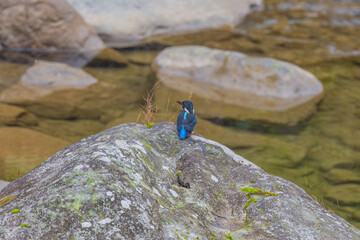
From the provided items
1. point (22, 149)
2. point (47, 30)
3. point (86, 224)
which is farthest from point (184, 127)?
point (47, 30)

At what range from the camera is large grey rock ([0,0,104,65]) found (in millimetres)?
13875

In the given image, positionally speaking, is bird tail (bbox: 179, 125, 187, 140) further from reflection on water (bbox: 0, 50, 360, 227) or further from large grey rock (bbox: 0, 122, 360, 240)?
reflection on water (bbox: 0, 50, 360, 227)

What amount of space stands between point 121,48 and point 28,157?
8160 millimetres

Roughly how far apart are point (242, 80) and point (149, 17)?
6388mm

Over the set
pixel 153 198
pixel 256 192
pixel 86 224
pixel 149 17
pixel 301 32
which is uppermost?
pixel 86 224

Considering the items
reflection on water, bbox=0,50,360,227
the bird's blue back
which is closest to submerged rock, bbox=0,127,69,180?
reflection on water, bbox=0,50,360,227

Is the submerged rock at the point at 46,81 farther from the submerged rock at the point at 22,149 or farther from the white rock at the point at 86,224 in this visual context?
the white rock at the point at 86,224

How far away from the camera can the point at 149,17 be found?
1686 cm

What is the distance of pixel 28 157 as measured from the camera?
788 cm

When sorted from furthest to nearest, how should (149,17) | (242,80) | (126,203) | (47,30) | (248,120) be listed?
(149,17) < (47,30) < (242,80) < (248,120) < (126,203)

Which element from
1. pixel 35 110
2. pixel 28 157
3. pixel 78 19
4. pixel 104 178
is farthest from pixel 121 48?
pixel 104 178

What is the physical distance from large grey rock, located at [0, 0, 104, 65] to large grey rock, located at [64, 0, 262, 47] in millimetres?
1196

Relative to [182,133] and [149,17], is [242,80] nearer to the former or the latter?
[149,17]

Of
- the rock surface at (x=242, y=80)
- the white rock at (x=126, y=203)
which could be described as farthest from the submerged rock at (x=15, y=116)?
the white rock at (x=126, y=203)
